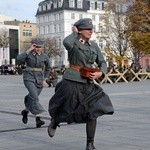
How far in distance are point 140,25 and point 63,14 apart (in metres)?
66.2

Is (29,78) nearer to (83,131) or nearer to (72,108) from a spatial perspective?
(83,131)

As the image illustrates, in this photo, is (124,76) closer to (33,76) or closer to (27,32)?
(33,76)

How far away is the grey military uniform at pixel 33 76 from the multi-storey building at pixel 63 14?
3933 inches

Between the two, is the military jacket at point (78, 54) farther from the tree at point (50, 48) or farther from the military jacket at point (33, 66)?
the tree at point (50, 48)

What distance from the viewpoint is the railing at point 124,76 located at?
30438 millimetres

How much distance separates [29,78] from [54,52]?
285 feet

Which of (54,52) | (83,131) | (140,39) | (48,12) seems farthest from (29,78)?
(48,12)

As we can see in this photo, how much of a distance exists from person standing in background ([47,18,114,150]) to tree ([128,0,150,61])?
3815 centimetres

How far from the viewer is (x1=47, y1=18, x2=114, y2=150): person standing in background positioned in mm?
6570

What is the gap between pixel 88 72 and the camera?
21.4 feet

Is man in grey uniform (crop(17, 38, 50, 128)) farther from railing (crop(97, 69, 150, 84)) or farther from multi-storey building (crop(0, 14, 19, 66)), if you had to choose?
multi-storey building (crop(0, 14, 19, 66))

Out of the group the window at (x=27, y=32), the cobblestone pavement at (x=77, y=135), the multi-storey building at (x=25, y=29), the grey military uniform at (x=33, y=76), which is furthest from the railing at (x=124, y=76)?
the window at (x=27, y=32)

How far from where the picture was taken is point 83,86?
670cm

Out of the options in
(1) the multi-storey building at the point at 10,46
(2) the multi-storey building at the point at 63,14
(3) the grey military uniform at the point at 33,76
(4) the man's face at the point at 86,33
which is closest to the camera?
A: (4) the man's face at the point at 86,33
